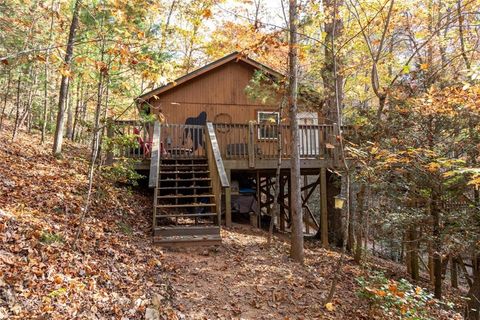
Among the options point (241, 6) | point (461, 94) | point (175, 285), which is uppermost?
point (241, 6)

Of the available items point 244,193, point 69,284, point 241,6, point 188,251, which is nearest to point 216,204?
point 188,251

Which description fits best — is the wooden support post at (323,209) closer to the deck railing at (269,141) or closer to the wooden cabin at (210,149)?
the wooden cabin at (210,149)

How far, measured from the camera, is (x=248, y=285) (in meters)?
5.62

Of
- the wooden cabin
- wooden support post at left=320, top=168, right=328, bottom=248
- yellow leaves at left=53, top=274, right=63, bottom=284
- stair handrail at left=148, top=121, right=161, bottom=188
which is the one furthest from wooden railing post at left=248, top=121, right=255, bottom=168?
yellow leaves at left=53, top=274, right=63, bottom=284

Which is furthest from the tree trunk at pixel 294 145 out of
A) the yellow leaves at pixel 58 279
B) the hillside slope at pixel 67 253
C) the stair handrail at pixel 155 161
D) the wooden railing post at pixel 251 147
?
the yellow leaves at pixel 58 279

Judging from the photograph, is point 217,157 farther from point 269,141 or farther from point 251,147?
point 269,141

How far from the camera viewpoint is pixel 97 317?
3.55 m

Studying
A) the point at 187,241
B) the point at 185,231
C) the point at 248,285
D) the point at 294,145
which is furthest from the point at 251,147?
the point at 248,285

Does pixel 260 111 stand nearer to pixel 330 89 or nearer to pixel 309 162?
pixel 330 89

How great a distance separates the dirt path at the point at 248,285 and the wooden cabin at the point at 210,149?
2.27 feet

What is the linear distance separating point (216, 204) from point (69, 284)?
405 centimetres

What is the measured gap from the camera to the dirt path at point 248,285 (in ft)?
15.9

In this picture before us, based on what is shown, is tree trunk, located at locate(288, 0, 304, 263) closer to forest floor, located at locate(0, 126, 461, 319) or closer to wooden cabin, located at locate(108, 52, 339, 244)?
forest floor, located at locate(0, 126, 461, 319)

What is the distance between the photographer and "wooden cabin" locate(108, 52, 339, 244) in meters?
7.51
